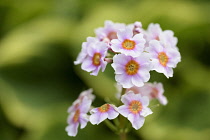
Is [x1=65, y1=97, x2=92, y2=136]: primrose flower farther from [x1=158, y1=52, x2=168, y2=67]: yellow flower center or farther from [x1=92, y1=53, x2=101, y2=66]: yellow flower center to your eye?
[x1=158, y1=52, x2=168, y2=67]: yellow flower center

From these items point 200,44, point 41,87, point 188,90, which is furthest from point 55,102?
point 200,44

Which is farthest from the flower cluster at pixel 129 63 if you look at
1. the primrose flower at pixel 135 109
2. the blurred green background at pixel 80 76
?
the blurred green background at pixel 80 76

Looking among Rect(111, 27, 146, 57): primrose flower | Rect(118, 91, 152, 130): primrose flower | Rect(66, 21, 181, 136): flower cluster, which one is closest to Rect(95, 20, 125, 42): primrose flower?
Rect(66, 21, 181, 136): flower cluster

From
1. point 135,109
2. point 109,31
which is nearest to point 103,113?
point 135,109

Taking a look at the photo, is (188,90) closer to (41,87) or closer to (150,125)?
(150,125)

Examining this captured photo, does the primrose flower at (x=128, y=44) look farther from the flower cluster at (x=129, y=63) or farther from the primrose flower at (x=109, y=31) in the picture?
the primrose flower at (x=109, y=31)

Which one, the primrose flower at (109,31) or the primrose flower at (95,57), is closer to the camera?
the primrose flower at (95,57)

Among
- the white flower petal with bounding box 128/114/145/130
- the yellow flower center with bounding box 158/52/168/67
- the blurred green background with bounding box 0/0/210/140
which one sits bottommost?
→ the white flower petal with bounding box 128/114/145/130
